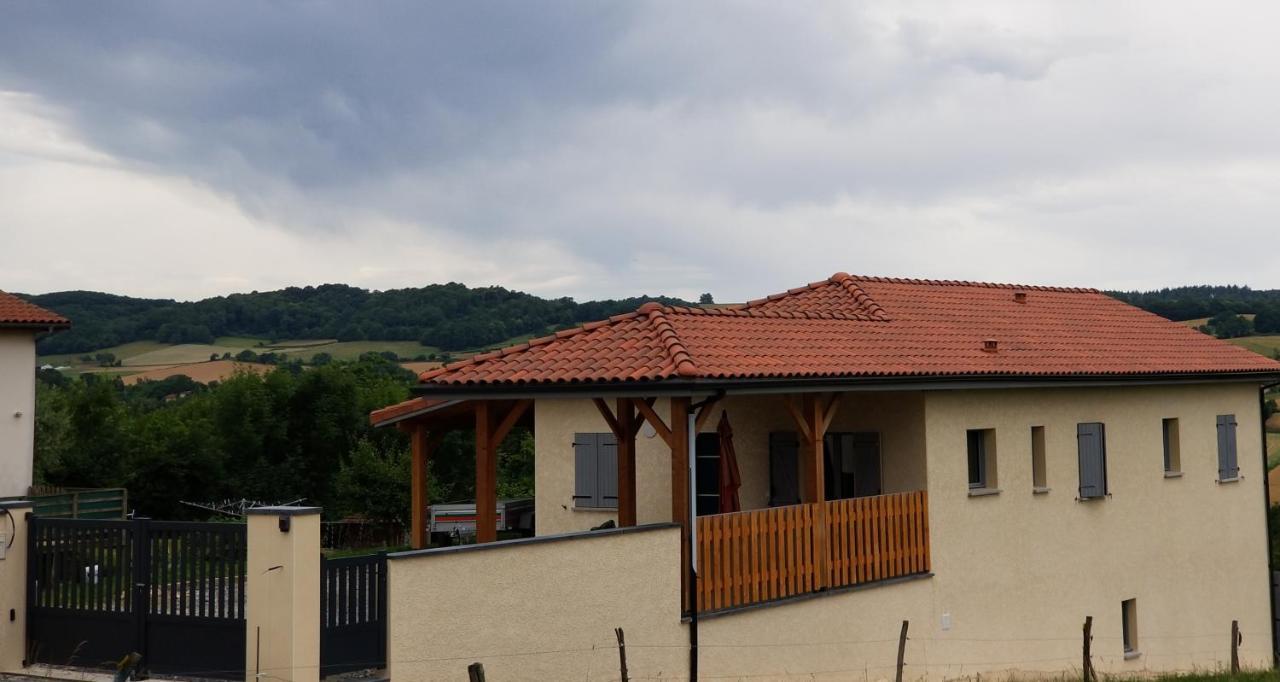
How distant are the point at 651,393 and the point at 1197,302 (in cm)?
5900

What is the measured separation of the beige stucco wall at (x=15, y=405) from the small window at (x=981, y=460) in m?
19.5

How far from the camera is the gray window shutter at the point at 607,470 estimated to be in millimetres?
17125

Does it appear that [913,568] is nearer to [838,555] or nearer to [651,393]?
[838,555]

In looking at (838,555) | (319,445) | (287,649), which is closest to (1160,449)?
(838,555)

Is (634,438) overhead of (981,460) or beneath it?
overhead

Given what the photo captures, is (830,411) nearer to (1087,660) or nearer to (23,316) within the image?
(1087,660)

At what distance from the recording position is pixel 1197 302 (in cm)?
6391

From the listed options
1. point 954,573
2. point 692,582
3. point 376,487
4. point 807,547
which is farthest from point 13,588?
point 376,487

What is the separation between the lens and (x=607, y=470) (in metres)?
17.2

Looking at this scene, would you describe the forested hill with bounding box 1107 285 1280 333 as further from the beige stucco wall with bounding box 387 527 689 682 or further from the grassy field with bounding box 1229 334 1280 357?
the beige stucco wall with bounding box 387 527 689 682

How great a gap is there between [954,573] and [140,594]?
9.41 metres

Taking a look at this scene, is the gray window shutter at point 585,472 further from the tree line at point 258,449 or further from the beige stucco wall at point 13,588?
the tree line at point 258,449

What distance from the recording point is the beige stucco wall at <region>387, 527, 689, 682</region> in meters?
10.2

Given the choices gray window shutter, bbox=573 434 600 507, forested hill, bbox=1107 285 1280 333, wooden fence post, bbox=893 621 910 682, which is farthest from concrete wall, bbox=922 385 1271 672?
forested hill, bbox=1107 285 1280 333
